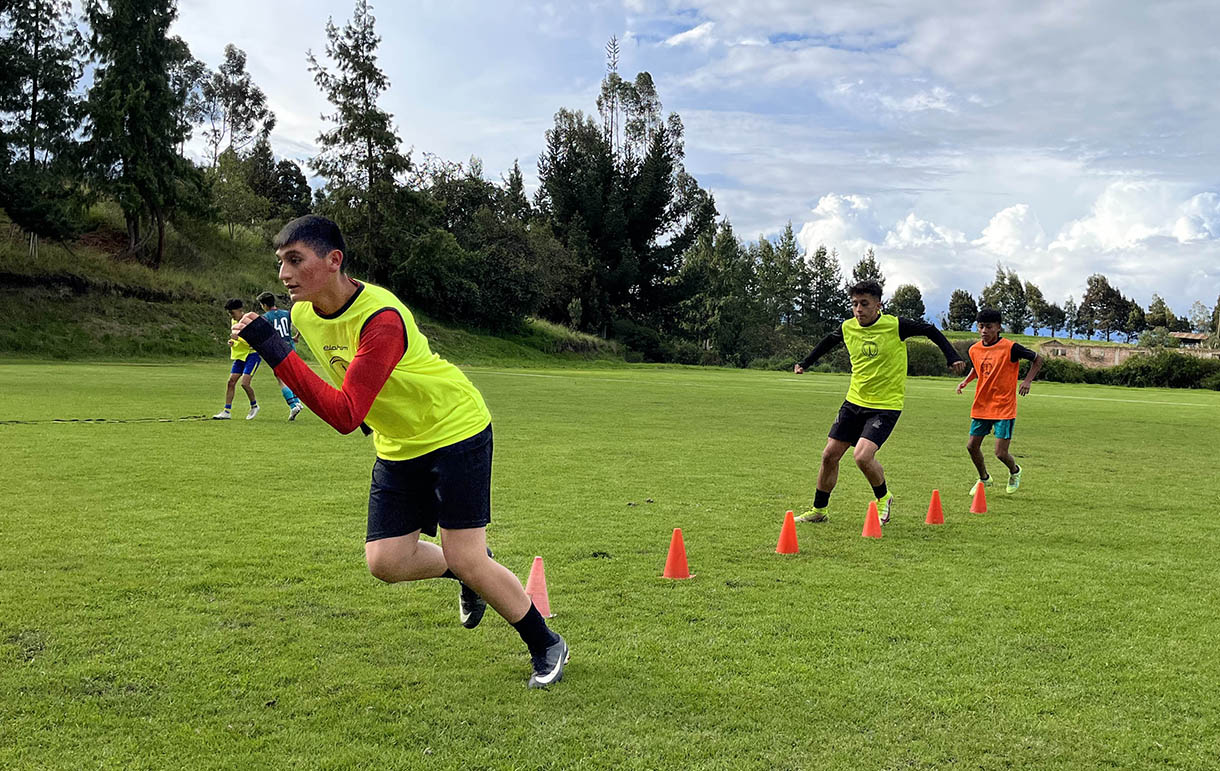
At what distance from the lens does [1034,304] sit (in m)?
125

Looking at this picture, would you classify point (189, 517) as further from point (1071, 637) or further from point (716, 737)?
point (1071, 637)

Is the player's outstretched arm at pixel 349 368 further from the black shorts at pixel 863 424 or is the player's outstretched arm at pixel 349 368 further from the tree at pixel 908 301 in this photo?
the tree at pixel 908 301

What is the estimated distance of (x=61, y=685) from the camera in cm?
417

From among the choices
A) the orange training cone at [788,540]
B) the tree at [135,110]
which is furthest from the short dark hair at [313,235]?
the tree at [135,110]

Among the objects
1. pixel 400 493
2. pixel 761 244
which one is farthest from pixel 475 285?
pixel 400 493

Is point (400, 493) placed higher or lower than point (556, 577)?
higher

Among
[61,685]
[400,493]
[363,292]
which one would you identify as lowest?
[61,685]

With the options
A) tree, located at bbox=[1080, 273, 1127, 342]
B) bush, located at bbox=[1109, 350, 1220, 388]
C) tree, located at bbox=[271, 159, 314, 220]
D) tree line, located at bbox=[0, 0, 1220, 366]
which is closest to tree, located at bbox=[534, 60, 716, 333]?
Answer: tree line, located at bbox=[0, 0, 1220, 366]

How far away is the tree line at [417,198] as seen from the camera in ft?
147

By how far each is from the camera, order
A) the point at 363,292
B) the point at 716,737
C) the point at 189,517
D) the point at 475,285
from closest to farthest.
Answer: the point at 716,737 < the point at 363,292 < the point at 189,517 < the point at 475,285

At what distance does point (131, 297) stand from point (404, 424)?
151 ft

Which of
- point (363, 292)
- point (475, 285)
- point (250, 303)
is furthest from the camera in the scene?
point (475, 285)

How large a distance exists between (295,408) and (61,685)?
1293 cm

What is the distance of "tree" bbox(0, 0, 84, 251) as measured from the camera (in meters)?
42.1
